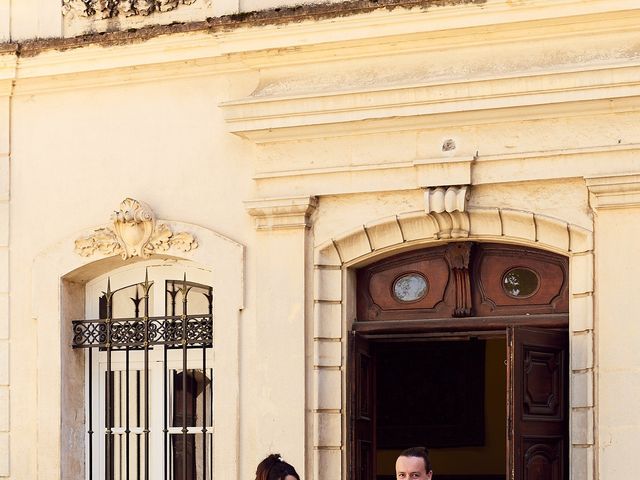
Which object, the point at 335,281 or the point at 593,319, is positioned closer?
the point at 593,319

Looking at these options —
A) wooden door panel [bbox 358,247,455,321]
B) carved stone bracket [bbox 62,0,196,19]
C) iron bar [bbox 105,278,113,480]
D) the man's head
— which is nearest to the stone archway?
wooden door panel [bbox 358,247,455,321]

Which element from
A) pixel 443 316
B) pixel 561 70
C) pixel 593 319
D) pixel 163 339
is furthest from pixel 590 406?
pixel 163 339

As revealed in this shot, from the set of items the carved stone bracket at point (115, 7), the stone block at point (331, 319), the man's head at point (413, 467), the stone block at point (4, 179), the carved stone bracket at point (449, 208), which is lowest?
the man's head at point (413, 467)

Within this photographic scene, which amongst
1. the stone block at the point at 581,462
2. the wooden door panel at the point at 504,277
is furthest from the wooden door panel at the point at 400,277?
the stone block at the point at 581,462

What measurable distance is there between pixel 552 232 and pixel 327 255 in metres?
1.67

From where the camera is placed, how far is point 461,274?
12.5 meters

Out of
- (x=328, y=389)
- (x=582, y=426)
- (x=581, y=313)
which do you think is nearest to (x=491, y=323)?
(x=581, y=313)

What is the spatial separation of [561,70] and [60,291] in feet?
14.0

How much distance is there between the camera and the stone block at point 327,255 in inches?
497

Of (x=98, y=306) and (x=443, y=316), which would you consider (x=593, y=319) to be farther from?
(x=98, y=306)

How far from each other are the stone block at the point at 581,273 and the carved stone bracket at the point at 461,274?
0.82 m

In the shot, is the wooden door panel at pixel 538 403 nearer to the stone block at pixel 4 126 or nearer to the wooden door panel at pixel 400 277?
the wooden door panel at pixel 400 277

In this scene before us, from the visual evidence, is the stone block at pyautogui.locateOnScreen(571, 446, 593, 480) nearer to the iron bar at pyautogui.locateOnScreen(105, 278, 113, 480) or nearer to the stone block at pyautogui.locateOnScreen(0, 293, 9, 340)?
the iron bar at pyautogui.locateOnScreen(105, 278, 113, 480)

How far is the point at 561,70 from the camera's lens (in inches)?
460
